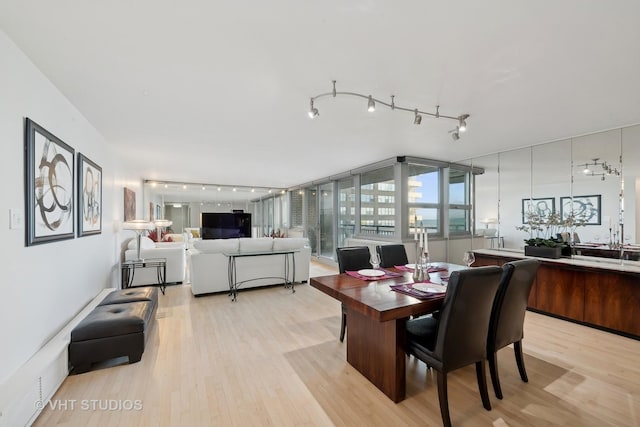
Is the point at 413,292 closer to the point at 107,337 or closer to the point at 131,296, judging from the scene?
the point at 107,337

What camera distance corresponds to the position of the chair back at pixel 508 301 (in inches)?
73.9

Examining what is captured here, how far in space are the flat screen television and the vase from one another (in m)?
7.27

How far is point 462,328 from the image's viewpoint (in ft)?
5.47

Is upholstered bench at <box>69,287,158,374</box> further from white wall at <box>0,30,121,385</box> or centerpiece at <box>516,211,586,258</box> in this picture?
centerpiece at <box>516,211,586,258</box>

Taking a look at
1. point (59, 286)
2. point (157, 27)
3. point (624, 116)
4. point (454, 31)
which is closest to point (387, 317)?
point (454, 31)

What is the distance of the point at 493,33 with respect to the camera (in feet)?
5.29

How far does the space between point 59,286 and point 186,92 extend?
2.05 m

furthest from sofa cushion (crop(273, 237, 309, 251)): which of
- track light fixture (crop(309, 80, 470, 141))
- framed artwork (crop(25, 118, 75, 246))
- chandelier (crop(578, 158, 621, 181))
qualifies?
chandelier (crop(578, 158, 621, 181))

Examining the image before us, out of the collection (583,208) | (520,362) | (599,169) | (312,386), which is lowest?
(312,386)

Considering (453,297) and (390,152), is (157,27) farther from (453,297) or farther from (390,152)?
(390,152)

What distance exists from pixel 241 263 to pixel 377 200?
121 inches

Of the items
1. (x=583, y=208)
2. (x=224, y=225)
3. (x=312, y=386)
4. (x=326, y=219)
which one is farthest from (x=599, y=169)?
(x=224, y=225)
